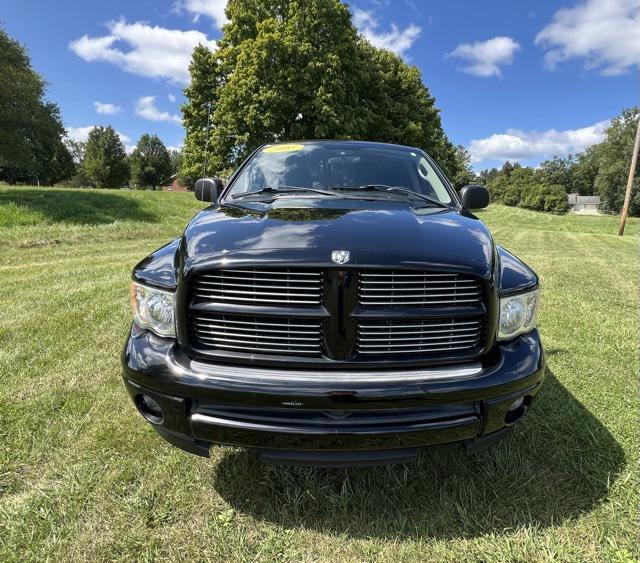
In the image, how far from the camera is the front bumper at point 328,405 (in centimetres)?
172

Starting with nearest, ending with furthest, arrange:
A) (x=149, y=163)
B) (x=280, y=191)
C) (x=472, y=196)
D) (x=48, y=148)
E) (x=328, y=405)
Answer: (x=328, y=405), (x=280, y=191), (x=472, y=196), (x=48, y=148), (x=149, y=163)

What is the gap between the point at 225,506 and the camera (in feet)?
6.97

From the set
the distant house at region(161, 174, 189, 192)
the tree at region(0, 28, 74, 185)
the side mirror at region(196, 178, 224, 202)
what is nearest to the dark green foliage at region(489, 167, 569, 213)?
the distant house at region(161, 174, 189, 192)

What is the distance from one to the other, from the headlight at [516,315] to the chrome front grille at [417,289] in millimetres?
209

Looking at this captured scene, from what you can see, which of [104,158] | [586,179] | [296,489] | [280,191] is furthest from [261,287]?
[586,179]

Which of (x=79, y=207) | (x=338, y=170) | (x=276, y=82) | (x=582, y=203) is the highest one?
(x=276, y=82)

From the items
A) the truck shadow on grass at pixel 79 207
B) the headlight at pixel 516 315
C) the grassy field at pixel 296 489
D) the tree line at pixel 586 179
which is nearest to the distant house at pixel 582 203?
the tree line at pixel 586 179

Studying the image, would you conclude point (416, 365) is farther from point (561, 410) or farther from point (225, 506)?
point (561, 410)

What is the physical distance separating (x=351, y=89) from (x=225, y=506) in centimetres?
2445

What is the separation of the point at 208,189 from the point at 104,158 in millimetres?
55740

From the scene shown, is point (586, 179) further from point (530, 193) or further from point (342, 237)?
point (342, 237)

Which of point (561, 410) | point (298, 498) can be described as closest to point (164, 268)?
point (298, 498)

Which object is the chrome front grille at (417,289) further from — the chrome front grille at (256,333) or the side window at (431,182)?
the side window at (431,182)

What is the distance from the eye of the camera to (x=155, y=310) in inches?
78.5
